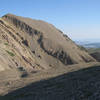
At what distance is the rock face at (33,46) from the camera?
36.5 metres

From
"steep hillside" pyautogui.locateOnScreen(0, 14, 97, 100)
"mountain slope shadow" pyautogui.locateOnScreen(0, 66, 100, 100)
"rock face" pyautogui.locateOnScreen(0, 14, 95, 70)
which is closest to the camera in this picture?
"mountain slope shadow" pyautogui.locateOnScreen(0, 66, 100, 100)

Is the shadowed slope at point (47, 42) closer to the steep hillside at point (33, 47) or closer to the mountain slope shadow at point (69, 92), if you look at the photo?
the steep hillside at point (33, 47)

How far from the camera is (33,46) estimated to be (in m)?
43.7

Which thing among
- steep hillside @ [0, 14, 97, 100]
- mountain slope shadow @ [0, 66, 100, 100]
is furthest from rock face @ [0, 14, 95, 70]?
mountain slope shadow @ [0, 66, 100, 100]

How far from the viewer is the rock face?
120 feet

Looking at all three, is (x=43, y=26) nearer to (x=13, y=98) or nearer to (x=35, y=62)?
(x=35, y=62)

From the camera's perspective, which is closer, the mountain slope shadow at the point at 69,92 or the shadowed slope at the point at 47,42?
the mountain slope shadow at the point at 69,92

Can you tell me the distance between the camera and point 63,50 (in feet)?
147

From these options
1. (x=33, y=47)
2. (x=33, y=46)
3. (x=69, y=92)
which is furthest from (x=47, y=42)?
(x=69, y=92)

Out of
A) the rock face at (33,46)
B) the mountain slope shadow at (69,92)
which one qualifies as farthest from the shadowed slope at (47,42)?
the mountain slope shadow at (69,92)

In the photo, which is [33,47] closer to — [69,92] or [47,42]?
[47,42]

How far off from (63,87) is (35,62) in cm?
2628

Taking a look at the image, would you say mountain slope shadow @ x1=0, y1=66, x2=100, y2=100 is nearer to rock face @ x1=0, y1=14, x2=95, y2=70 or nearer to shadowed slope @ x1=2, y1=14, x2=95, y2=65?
rock face @ x1=0, y1=14, x2=95, y2=70

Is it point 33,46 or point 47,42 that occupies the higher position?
point 47,42
